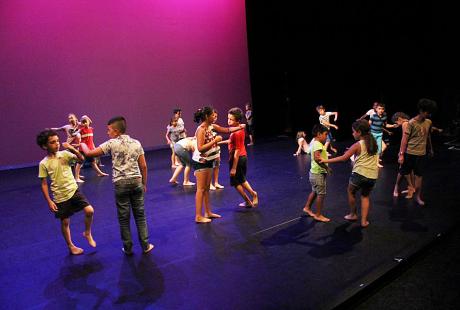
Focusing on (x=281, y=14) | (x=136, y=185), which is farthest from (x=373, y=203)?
(x=281, y=14)

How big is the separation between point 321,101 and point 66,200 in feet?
39.3

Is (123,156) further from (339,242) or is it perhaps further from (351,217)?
(351,217)

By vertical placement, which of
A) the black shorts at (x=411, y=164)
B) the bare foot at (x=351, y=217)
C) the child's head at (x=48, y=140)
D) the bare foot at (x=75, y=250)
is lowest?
the bare foot at (x=351, y=217)

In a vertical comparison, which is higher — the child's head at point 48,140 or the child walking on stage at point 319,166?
the child's head at point 48,140

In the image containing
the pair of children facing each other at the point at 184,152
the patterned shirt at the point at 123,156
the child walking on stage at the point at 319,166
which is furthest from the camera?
the pair of children facing each other at the point at 184,152

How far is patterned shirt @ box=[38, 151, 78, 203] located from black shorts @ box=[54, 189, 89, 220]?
0.04m

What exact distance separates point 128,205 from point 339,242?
7.87ft

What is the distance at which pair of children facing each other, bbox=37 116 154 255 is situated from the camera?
4.44 meters

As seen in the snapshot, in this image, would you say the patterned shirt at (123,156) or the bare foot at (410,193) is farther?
the bare foot at (410,193)

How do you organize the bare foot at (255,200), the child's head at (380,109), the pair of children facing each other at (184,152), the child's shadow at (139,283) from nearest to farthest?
the child's shadow at (139,283) < the bare foot at (255,200) < the pair of children facing each other at (184,152) < the child's head at (380,109)

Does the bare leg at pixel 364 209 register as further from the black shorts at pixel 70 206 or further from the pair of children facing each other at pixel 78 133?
the pair of children facing each other at pixel 78 133

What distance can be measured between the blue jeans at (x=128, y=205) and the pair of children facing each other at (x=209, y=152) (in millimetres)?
998

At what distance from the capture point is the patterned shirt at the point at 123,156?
4402 mm

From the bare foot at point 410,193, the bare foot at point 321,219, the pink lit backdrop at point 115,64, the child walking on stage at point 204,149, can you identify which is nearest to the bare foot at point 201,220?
the child walking on stage at point 204,149
